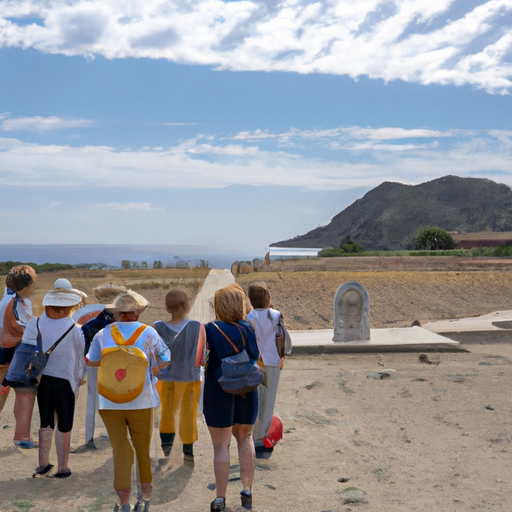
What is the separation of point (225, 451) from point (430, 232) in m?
81.8

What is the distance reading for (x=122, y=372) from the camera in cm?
357

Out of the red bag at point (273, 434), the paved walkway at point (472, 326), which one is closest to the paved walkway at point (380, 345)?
the paved walkway at point (472, 326)

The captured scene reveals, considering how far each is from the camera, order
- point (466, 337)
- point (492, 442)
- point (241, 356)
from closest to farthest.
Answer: point (241, 356) < point (492, 442) < point (466, 337)

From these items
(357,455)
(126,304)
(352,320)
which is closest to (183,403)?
(126,304)

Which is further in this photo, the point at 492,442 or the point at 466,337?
the point at 466,337

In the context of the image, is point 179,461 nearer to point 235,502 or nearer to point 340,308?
point 235,502

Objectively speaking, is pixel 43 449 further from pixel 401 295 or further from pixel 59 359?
pixel 401 295

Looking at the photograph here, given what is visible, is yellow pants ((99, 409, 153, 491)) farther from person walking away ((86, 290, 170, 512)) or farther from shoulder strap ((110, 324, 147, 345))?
shoulder strap ((110, 324, 147, 345))

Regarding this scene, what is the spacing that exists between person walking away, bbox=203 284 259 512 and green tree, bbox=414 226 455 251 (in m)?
78.4

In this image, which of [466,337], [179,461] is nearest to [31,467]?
[179,461]

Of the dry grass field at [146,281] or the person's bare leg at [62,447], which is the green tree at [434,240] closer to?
the dry grass field at [146,281]

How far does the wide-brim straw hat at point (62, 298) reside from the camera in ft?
13.9

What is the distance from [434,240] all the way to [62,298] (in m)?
79.8

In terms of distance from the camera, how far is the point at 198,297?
17594 millimetres
